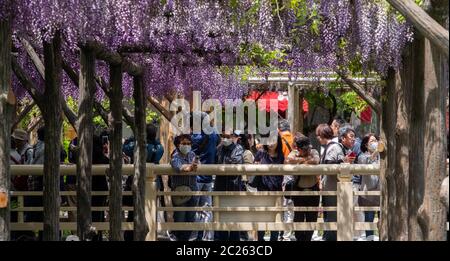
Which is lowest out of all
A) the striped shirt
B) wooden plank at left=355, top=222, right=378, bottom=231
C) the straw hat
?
wooden plank at left=355, top=222, right=378, bottom=231

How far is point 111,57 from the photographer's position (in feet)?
43.0

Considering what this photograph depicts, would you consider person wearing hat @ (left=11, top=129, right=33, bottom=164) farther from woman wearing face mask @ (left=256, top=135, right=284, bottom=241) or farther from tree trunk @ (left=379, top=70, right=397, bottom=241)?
tree trunk @ (left=379, top=70, right=397, bottom=241)

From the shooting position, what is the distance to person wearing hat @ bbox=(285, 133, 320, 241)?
51.2 ft

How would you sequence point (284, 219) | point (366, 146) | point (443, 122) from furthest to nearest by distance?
point (366, 146) → point (284, 219) → point (443, 122)

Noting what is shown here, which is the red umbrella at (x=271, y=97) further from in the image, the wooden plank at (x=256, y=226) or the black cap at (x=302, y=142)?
the wooden plank at (x=256, y=226)

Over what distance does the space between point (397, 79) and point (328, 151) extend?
13.3ft

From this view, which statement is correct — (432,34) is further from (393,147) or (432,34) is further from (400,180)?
(393,147)

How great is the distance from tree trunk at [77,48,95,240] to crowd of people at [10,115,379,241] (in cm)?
252

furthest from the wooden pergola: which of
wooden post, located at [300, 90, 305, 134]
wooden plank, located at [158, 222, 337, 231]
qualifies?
wooden post, located at [300, 90, 305, 134]

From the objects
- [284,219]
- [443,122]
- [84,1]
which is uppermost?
[84,1]

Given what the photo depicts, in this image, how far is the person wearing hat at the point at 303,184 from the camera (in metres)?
15.6

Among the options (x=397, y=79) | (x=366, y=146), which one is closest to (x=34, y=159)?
(x=366, y=146)

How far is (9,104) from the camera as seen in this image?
30.5 feet

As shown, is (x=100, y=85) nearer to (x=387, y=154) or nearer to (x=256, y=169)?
(x=256, y=169)
